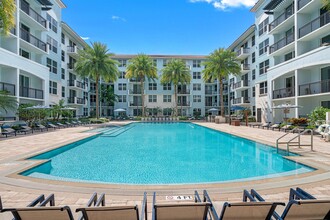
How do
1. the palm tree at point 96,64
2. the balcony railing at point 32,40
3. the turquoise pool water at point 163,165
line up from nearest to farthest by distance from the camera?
the turquoise pool water at point 163,165, the balcony railing at point 32,40, the palm tree at point 96,64

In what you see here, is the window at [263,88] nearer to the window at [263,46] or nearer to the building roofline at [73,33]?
the window at [263,46]

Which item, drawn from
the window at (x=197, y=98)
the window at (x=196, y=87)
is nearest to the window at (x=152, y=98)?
the window at (x=197, y=98)

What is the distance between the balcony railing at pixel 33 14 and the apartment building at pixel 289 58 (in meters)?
27.2

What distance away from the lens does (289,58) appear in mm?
27562

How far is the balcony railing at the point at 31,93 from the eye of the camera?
78.5ft

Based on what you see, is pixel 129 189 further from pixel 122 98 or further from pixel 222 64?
pixel 122 98

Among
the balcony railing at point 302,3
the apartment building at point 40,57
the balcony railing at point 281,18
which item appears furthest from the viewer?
the balcony railing at point 281,18

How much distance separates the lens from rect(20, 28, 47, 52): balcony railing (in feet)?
80.2

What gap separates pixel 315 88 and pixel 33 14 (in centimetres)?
3083

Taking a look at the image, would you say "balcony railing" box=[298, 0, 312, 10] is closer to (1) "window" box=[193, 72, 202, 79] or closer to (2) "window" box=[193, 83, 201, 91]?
(1) "window" box=[193, 72, 202, 79]

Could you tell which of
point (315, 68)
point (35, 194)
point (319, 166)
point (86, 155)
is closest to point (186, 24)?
point (315, 68)

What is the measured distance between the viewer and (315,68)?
74.5ft

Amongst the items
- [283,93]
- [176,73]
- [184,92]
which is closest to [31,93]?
[176,73]

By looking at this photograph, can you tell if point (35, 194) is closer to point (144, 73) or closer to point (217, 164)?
point (217, 164)
